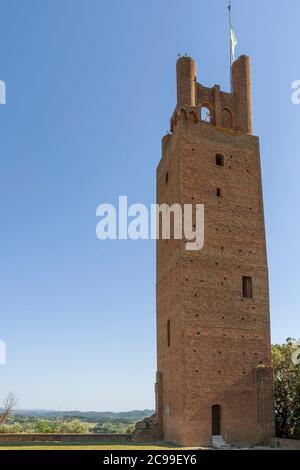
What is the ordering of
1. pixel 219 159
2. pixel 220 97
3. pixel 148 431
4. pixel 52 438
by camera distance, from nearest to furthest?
pixel 52 438, pixel 148 431, pixel 219 159, pixel 220 97

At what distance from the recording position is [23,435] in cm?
2252

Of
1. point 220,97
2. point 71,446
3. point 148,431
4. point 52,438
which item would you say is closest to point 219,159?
point 220,97

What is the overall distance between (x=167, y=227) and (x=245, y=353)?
23.7 ft

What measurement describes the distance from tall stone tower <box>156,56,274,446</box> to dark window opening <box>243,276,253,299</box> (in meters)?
0.05

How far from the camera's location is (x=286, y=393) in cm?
2480

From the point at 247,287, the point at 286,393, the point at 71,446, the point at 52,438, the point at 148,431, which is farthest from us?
the point at 286,393

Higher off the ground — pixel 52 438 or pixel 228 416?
pixel 228 416

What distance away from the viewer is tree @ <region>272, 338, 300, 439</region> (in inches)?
940

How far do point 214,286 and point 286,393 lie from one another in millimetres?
6827

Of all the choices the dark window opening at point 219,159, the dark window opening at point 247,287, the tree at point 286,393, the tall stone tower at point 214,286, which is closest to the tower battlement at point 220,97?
the tall stone tower at point 214,286

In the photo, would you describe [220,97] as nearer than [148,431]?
No

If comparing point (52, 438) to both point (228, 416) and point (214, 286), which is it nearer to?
point (228, 416)

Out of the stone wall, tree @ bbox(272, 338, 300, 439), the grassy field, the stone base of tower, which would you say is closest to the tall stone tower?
the stone base of tower
